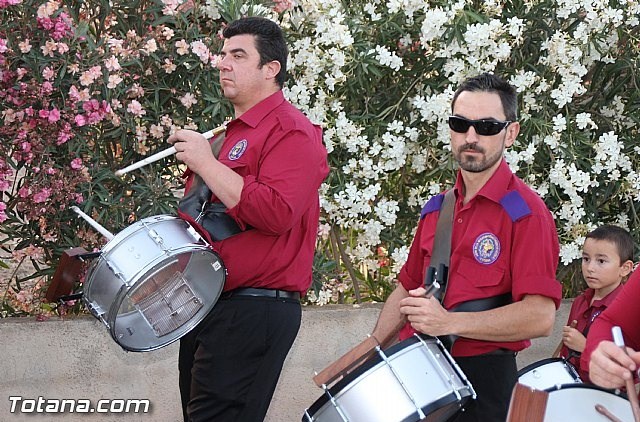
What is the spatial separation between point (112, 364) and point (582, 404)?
334cm

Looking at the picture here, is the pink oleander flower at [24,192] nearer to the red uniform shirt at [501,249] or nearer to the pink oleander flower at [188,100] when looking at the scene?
the pink oleander flower at [188,100]

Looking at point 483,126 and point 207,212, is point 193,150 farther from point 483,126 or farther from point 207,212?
point 483,126

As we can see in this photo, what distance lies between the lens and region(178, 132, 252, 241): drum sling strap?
393 cm

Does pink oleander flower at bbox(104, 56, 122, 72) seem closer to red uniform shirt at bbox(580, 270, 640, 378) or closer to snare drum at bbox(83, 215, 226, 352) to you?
snare drum at bbox(83, 215, 226, 352)

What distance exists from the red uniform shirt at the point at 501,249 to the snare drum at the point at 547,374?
31.0 inches

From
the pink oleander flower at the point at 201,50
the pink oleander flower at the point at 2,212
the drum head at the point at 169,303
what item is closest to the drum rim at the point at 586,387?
the drum head at the point at 169,303

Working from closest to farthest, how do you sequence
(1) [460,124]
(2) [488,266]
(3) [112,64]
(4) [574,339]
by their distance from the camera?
(2) [488,266] → (1) [460,124] → (4) [574,339] → (3) [112,64]

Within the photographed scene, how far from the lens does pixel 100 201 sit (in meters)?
5.54

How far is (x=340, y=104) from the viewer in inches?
230

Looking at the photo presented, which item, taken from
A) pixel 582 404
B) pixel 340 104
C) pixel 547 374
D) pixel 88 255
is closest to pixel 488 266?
pixel 582 404

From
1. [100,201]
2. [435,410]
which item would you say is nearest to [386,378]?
[435,410]

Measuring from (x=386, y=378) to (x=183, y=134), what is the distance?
1191mm

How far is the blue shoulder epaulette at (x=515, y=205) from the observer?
3514mm

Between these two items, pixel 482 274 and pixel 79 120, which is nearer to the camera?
pixel 482 274
